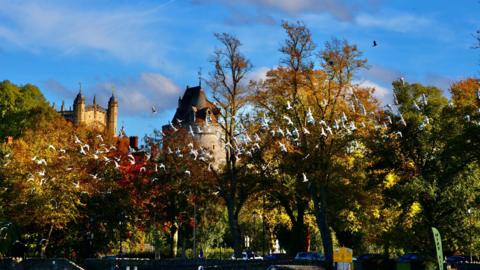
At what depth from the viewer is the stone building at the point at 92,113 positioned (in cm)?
17400

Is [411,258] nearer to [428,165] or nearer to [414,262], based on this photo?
[414,262]

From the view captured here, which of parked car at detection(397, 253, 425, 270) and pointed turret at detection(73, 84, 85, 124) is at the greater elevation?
pointed turret at detection(73, 84, 85, 124)

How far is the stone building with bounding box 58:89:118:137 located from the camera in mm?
174000

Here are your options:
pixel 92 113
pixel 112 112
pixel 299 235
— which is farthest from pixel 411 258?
pixel 112 112

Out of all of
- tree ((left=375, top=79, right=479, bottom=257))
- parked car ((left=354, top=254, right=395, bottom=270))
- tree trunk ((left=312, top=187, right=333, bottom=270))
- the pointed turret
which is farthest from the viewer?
the pointed turret

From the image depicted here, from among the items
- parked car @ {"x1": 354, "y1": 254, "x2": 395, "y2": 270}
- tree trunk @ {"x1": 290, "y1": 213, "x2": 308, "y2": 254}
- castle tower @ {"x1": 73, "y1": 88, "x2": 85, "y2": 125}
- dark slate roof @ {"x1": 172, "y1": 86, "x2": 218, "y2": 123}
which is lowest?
parked car @ {"x1": 354, "y1": 254, "x2": 395, "y2": 270}

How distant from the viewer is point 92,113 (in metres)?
184

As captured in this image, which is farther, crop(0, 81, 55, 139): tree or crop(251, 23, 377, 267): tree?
crop(0, 81, 55, 139): tree

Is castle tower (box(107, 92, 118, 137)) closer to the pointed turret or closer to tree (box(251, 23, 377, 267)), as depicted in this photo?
the pointed turret

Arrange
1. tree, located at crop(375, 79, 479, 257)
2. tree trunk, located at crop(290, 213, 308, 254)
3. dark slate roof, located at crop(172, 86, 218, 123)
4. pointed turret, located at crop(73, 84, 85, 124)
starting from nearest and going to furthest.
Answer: tree, located at crop(375, 79, 479, 257) < tree trunk, located at crop(290, 213, 308, 254) < dark slate roof, located at crop(172, 86, 218, 123) < pointed turret, located at crop(73, 84, 85, 124)

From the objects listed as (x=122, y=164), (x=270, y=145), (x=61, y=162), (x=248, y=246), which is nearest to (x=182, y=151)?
(x=122, y=164)

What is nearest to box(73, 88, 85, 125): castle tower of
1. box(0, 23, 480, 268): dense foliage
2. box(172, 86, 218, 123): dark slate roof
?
box(172, 86, 218, 123): dark slate roof

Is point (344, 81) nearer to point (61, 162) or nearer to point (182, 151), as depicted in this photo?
point (182, 151)

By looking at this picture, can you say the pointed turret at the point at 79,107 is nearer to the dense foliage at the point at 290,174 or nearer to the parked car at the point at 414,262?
the dense foliage at the point at 290,174
